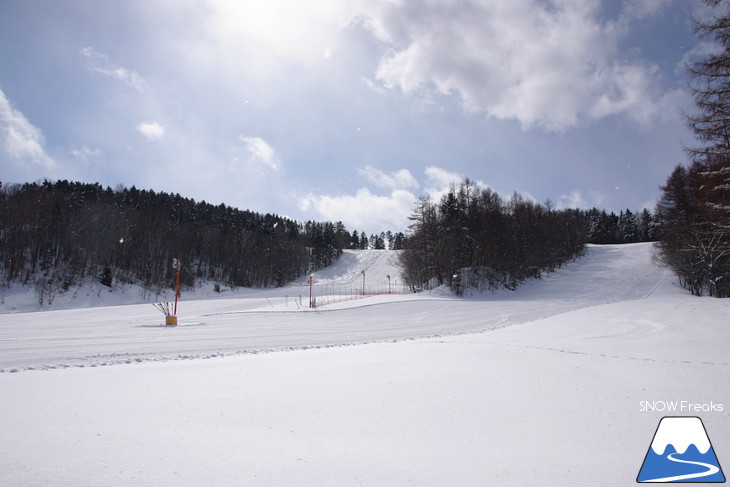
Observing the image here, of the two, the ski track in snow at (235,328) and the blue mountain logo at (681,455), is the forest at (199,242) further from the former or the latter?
the blue mountain logo at (681,455)

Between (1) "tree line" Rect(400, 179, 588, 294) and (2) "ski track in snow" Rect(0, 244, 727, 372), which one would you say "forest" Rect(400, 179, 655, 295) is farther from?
(2) "ski track in snow" Rect(0, 244, 727, 372)

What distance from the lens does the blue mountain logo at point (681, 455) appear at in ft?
9.36

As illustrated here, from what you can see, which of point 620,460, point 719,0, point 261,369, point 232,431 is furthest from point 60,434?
point 719,0

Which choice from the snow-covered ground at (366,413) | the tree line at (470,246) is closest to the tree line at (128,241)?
the tree line at (470,246)

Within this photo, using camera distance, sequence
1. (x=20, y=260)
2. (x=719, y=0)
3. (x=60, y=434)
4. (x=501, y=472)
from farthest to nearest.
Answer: (x=20, y=260) < (x=719, y=0) < (x=60, y=434) < (x=501, y=472)

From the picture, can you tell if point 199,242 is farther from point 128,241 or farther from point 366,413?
point 366,413

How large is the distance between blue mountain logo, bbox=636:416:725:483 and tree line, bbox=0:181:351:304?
4772cm

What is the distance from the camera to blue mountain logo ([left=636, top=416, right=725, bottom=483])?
9.36 ft

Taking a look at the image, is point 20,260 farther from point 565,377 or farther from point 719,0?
point 719,0

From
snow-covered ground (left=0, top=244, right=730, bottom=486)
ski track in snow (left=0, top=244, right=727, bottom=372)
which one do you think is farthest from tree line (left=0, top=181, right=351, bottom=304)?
snow-covered ground (left=0, top=244, right=730, bottom=486)

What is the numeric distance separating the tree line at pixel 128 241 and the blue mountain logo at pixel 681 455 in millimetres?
47721

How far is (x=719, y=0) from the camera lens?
403 inches

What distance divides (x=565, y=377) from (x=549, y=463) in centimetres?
307
